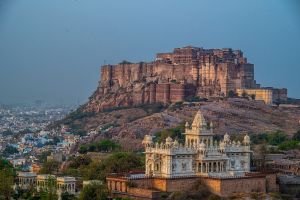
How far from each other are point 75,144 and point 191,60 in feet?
38.3

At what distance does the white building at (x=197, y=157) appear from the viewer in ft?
121

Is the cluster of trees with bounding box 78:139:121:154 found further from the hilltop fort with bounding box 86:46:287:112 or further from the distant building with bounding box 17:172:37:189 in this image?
the hilltop fort with bounding box 86:46:287:112

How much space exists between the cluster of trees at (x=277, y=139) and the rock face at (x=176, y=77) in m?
Result: 10.3

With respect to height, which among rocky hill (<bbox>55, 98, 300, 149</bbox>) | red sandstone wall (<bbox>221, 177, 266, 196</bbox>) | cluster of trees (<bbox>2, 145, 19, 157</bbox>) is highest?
rocky hill (<bbox>55, 98, 300, 149</bbox>)

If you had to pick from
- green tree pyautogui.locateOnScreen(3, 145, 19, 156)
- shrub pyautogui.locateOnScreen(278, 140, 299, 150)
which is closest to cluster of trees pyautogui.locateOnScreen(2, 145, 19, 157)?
green tree pyautogui.locateOnScreen(3, 145, 19, 156)

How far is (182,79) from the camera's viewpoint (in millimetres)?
67125

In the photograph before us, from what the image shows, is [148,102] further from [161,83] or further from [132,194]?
[132,194]

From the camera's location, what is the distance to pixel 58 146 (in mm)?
64750

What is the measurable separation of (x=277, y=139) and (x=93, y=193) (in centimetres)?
2093

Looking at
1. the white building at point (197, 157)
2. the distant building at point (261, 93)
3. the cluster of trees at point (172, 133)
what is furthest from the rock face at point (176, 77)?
the white building at point (197, 157)

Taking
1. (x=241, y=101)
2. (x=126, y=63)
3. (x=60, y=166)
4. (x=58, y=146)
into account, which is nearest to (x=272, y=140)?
(x=241, y=101)

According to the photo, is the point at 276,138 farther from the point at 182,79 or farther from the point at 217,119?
the point at 182,79

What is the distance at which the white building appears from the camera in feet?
121

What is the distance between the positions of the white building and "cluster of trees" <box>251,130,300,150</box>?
12.2 m
